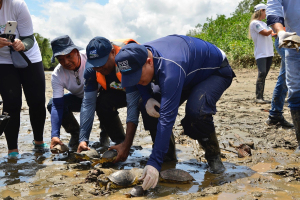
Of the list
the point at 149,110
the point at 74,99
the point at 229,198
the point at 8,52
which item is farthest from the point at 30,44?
the point at 229,198

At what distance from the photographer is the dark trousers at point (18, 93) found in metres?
3.41

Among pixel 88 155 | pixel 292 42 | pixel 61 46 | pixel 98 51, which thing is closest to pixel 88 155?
pixel 88 155

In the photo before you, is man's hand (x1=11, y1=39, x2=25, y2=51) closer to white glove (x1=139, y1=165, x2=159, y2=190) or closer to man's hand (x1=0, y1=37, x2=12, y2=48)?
man's hand (x1=0, y1=37, x2=12, y2=48)

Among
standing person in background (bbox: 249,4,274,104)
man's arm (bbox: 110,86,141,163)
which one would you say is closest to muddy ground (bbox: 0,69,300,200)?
man's arm (bbox: 110,86,141,163)

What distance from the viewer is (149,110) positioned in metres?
2.82

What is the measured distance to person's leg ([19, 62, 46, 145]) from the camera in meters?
3.57

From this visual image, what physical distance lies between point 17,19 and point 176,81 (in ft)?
7.11

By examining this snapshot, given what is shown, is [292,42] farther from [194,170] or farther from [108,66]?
[108,66]

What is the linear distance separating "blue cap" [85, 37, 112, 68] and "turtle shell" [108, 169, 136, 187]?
1.09 metres

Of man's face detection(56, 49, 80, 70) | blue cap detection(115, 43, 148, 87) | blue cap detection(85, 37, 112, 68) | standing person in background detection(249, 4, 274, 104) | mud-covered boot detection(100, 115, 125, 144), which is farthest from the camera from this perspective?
standing person in background detection(249, 4, 274, 104)

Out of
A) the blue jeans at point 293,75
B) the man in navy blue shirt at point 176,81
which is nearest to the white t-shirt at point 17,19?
the man in navy blue shirt at point 176,81

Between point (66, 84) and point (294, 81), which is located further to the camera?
point (66, 84)

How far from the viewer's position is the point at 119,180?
2.56 metres

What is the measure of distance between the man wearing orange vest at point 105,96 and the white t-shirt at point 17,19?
850mm
